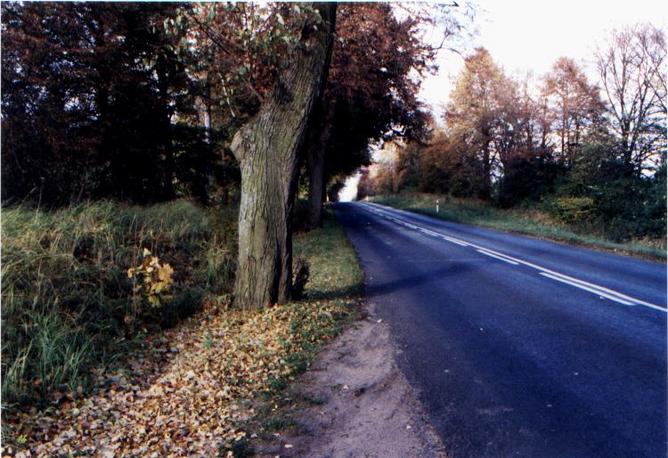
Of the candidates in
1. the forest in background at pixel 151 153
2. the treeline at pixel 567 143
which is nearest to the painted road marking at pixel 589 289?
the forest in background at pixel 151 153

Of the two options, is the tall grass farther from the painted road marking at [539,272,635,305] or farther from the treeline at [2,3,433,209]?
the painted road marking at [539,272,635,305]

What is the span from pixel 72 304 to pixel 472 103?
33.9 metres

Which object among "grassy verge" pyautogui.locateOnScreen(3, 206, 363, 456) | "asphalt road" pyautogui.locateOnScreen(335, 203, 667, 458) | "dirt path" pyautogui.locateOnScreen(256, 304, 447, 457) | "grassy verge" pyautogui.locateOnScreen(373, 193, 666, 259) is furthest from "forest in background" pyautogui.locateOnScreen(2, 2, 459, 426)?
"grassy verge" pyautogui.locateOnScreen(373, 193, 666, 259)

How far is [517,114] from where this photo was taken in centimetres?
3316

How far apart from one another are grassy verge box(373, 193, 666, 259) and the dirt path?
12.1 metres

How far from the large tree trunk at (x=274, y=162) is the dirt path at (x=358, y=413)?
5.64ft

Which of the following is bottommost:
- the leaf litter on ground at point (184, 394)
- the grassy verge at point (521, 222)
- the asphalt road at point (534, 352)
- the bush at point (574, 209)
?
the leaf litter on ground at point (184, 394)

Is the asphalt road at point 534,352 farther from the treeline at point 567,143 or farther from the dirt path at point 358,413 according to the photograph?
the treeline at point 567,143

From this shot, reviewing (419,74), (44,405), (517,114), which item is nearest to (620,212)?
(517,114)

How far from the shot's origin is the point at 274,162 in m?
6.87

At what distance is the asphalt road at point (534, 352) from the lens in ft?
12.5

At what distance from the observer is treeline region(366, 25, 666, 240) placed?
2480cm

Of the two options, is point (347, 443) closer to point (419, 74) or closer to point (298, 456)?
point (298, 456)

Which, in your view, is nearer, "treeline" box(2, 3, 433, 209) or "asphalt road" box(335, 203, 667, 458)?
"asphalt road" box(335, 203, 667, 458)
